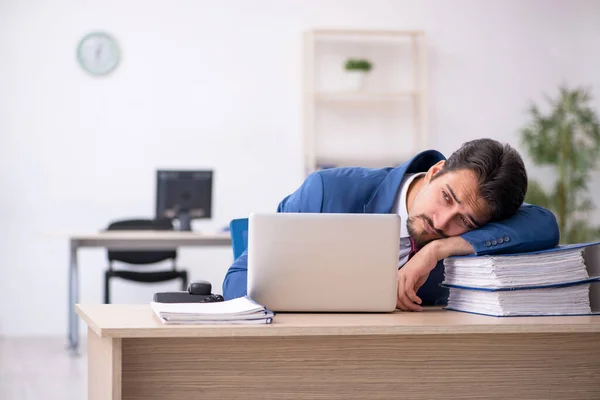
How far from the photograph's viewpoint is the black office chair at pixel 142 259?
18.4ft

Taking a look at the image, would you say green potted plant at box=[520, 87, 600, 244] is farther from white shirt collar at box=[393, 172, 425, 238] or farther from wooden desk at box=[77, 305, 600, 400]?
wooden desk at box=[77, 305, 600, 400]

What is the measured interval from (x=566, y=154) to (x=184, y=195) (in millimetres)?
2807

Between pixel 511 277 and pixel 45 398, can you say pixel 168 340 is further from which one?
pixel 45 398

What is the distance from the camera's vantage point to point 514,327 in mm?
1608

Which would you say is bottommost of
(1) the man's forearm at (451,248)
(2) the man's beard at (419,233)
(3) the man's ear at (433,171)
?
(1) the man's forearm at (451,248)

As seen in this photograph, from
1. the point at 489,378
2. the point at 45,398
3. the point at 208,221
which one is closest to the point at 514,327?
the point at 489,378

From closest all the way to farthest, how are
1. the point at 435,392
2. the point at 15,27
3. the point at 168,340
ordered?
the point at 168,340 → the point at 435,392 → the point at 15,27

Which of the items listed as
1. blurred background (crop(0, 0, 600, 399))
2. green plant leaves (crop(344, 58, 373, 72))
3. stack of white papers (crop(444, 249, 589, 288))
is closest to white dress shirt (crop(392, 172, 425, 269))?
stack of white papers (crop(444, 249, 589, 288))

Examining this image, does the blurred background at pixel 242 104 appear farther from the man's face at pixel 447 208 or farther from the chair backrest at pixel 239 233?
the man's face at pixel 447 208

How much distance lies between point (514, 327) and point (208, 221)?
15.9 feet

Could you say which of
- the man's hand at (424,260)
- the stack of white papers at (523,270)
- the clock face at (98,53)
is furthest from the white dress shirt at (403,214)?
the clock face at (98,53)

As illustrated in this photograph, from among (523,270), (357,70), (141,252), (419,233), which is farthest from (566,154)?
(523,270)

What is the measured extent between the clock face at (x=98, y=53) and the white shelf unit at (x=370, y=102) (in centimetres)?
144

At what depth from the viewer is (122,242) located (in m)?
5.19
